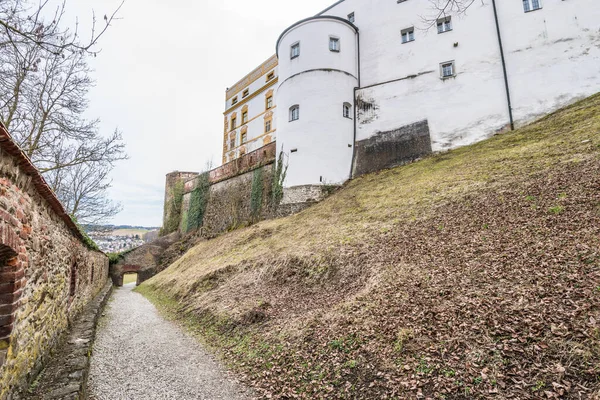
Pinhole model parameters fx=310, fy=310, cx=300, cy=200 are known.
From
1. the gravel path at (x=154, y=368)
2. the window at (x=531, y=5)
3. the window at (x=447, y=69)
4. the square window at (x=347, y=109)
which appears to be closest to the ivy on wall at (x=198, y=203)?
the square window at (x=347, y=109)

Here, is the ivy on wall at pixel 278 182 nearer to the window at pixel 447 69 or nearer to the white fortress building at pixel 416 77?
the white fortress building at pixel 416 77

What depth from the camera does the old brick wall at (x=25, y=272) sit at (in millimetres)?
2836

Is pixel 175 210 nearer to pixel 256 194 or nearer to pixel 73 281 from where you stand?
pixel 256 194

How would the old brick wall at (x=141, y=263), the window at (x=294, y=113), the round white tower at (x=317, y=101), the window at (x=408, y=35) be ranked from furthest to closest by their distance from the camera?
the old brick wall at (x=141, y=263) < the window at (x=408, y=35) < the window at (x=294, y=113) < the round white tower at (x=317, y=101)

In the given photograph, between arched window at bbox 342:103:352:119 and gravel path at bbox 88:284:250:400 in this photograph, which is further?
arched window at bbox 342:103:352:119

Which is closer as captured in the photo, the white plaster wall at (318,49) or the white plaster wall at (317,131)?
the white plaster wall at (317,131)

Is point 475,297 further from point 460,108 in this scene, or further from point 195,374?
point 460,108

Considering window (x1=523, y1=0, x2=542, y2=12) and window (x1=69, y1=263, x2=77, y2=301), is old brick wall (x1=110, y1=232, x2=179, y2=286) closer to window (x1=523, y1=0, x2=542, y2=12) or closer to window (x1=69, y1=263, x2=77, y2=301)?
window (x1=69, y1=263, x2=77, y2=301)

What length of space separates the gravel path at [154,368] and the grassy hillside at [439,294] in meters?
0.44

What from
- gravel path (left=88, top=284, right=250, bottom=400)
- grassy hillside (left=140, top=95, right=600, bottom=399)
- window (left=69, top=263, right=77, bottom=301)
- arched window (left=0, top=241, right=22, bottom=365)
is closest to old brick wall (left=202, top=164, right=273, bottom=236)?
grassy hillside (left=140, top=95, right=600, bottom=399)

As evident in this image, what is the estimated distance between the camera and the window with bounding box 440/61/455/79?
1742 centimetres

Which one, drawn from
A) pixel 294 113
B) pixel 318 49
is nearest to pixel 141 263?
pixel 294 113

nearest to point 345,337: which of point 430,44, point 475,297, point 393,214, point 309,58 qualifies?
point 475,297

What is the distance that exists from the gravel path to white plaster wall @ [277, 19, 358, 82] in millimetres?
15866
